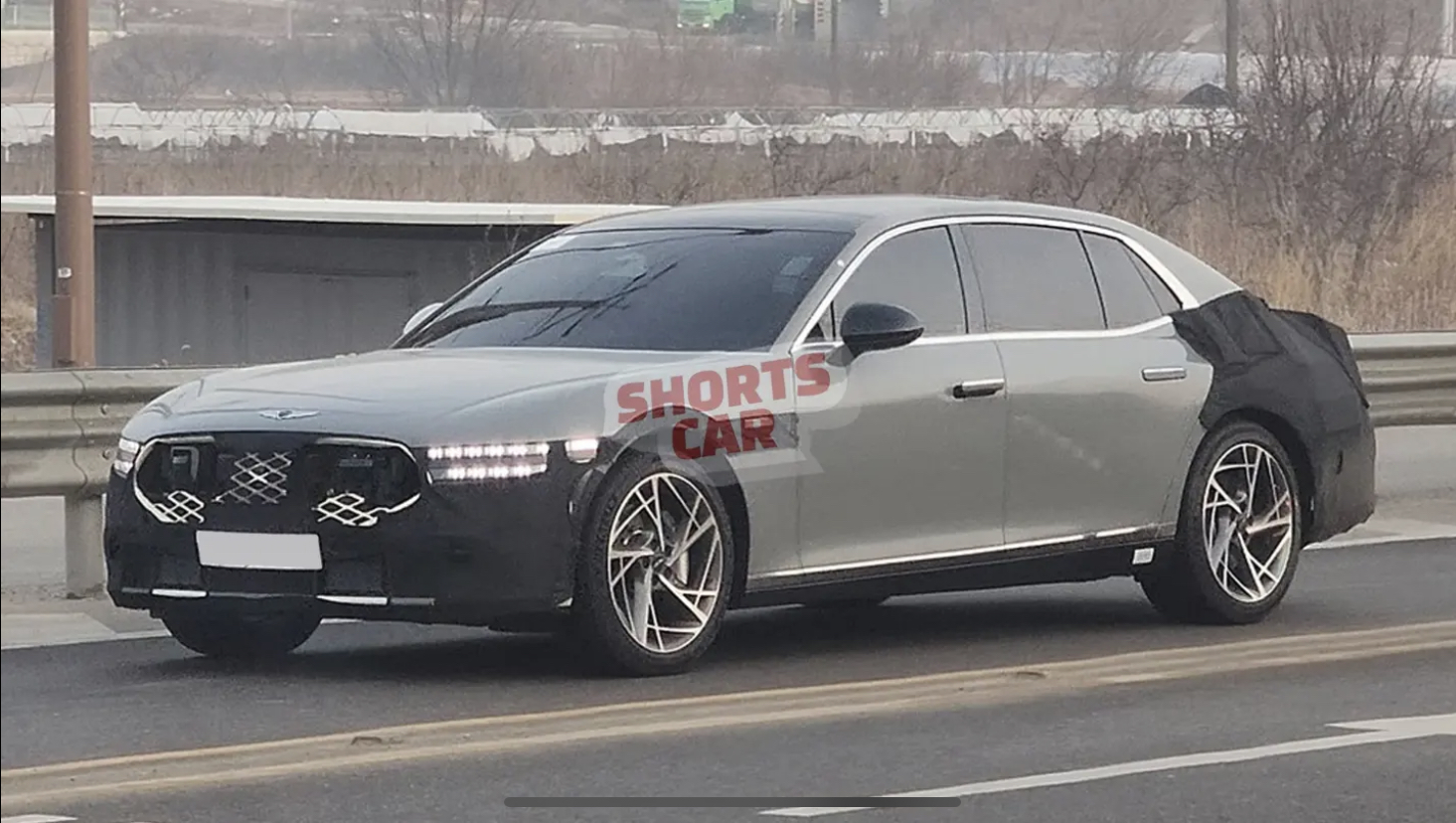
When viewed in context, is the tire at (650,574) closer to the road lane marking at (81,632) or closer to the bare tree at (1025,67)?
the road lane marking at (81,632)

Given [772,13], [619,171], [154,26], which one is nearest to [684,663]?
[154,26]

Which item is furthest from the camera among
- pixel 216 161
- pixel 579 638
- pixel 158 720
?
pixel 216 161

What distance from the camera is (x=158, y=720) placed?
704cm

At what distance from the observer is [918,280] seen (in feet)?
28.7

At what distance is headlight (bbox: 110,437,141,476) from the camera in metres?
7.75

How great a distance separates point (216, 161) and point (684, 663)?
8046mm

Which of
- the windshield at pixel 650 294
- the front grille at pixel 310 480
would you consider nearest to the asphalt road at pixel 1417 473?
the windshield at pixel 650 294

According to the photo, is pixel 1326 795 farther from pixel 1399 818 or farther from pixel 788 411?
pixel 788 411

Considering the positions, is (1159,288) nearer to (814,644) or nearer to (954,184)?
(814,644)

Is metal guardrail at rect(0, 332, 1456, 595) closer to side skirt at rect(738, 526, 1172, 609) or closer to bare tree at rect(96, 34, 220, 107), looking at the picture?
side skirt at rect(738, 526, 1172, 609)

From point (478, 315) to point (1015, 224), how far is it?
71.5 inches

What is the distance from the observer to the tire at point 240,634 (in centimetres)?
802

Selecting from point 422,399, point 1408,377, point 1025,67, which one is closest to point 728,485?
point 422,399

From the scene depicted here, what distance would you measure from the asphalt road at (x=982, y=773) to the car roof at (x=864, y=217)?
191cm
